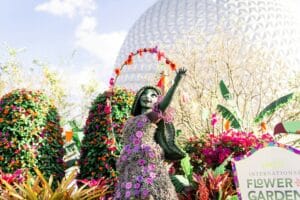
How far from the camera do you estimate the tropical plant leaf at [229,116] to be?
9965 millimetres

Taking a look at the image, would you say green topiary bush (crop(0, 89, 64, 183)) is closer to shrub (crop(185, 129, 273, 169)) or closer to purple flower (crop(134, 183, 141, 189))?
shrub (crop(185, 129, 273, 169))

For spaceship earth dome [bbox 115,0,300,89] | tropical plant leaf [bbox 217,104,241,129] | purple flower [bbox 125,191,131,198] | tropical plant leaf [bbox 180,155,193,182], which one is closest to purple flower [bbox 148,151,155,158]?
purple flower [bbox 125,191,131,198]

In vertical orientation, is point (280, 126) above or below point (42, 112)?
below

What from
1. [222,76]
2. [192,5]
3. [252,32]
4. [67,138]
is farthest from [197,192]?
[192,5]

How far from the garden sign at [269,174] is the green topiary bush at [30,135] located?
3573mm

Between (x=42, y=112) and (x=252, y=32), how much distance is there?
15.5 metres

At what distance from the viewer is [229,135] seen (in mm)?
8703

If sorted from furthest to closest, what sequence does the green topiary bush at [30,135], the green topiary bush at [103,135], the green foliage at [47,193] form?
the green topiary bush at [30,135]
the green topiary bush at [103,135]
the green foliage at [47,193]

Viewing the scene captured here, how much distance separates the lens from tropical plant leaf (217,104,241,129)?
996 centimetres

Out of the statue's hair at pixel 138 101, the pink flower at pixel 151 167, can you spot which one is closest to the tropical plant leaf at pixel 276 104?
the statue's hair at pixel 138 101

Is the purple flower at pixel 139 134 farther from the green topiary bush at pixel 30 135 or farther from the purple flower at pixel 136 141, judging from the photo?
the green topiary bush at pixel 30 135

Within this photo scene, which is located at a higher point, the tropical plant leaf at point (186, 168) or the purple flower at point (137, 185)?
the purple flower at point (137, 185)

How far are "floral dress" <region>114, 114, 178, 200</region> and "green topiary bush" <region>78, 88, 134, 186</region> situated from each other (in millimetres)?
1699

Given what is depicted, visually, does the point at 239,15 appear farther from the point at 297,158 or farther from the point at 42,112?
the point at 297,158
